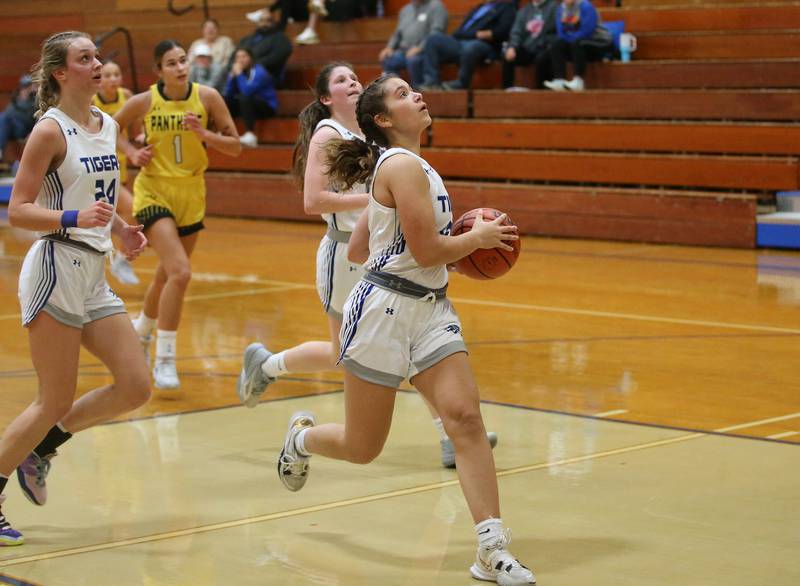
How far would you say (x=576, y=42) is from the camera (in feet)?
43.9

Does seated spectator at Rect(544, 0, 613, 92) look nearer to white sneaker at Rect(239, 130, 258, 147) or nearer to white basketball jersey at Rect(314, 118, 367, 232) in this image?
white sneaker at Rect(239, 130, 258, 147)

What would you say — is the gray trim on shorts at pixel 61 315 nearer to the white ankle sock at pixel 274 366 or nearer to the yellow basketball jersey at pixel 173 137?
the white ankle sock at pixel 274 366

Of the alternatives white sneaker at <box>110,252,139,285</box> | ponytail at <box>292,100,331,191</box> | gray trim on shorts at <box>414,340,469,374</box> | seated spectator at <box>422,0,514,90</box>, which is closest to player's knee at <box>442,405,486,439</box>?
gray trim on shorts at <box>414,340,469,374</box>

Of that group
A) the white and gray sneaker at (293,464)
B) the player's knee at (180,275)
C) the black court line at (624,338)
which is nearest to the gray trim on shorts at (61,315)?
the white and gray sneaker at (293,464)

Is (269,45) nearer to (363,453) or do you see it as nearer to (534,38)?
(534,38)

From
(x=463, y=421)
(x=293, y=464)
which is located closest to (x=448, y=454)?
(x=293, y=464)

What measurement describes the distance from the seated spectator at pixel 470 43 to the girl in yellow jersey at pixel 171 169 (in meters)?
7.50

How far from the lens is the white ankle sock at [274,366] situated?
5773mm

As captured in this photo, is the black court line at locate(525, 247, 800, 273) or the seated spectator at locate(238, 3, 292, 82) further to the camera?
the seated spectator at locate(238, 3, 292, 82)

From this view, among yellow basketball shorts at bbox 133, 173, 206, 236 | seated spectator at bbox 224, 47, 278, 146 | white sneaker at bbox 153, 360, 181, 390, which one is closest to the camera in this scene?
white sneaker at bbox 153, 360, 181, 390

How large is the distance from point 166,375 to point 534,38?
26.8ft

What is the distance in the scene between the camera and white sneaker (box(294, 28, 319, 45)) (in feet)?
54.7

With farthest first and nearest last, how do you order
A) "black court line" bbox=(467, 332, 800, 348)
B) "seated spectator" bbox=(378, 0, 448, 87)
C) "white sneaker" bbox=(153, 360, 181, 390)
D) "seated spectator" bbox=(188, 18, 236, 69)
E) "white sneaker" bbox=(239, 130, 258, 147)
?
"seated spectator" bbox=(188, 18, 236, 69) < "white sneaker" bbox=(239, 130, 258, 147) < "seated spectator" bbox=(378, 0, 448, 87) < "black court line" bbox=(467, 332, 800, 348) < "white sneaker" bbox=(153, 360, 181, 390)

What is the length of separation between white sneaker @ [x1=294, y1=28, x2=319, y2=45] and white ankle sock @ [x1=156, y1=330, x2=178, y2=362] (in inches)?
411
